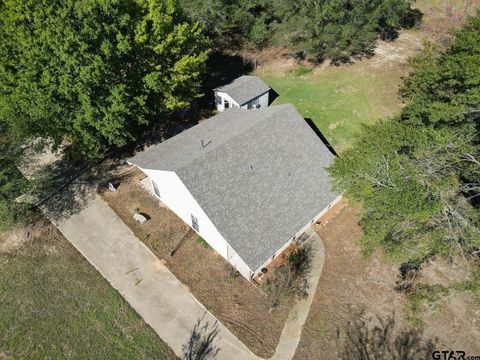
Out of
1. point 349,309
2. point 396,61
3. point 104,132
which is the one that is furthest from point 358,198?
point 396,61

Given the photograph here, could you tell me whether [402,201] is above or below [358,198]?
above

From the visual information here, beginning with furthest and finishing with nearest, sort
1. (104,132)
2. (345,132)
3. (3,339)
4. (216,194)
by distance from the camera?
(345,132) → (104,132) → (216,194) → (3,339)

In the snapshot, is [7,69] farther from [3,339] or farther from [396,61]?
[396,61]

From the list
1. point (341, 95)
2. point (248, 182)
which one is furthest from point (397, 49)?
point (248, 182)

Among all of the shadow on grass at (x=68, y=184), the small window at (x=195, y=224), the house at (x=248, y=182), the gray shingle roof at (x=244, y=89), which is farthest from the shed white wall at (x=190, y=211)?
the gray shingle roof at (x=244, y=89)

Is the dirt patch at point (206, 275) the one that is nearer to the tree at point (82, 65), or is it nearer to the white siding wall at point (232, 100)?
the tree at point (82, 65)

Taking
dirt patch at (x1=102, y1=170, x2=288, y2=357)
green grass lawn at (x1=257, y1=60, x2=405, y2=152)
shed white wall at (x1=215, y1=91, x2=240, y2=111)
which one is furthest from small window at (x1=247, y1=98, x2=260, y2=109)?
dirt patch at (x1=102, y1=170, x2=288, y2=357)

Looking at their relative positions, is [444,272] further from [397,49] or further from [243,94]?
[397,49]
